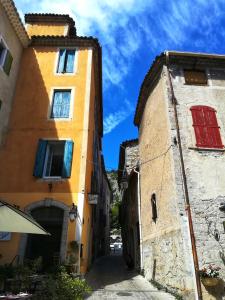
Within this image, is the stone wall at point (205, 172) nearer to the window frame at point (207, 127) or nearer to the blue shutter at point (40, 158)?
the window frame at point (207, 127)

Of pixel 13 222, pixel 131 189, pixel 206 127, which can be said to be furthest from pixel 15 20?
pixel 131 189

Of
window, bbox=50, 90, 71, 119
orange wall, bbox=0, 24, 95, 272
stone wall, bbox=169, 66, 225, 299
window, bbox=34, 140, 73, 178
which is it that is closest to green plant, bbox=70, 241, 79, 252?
orange wall, bbox=0, 24, 95, 272

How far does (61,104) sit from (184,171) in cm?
707

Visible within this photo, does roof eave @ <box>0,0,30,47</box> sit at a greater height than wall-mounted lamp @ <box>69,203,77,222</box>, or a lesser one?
greater

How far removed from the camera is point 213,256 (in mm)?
8062

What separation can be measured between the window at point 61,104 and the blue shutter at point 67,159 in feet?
5.57

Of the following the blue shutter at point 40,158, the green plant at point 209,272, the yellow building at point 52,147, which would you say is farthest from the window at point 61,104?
the green plant at point 209,272

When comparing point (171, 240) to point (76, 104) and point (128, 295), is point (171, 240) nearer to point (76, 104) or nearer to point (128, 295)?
point (128, 295)

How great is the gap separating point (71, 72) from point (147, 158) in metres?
6.25

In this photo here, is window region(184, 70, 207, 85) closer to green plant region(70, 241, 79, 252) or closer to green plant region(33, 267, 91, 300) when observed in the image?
green plant region(70, 241, 79, 252)

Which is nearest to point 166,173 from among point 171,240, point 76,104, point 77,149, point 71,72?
point 171,240

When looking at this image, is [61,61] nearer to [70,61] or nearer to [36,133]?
[70,61]

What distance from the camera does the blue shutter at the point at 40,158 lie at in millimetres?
11023

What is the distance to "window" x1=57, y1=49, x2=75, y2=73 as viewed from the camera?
1399cm
